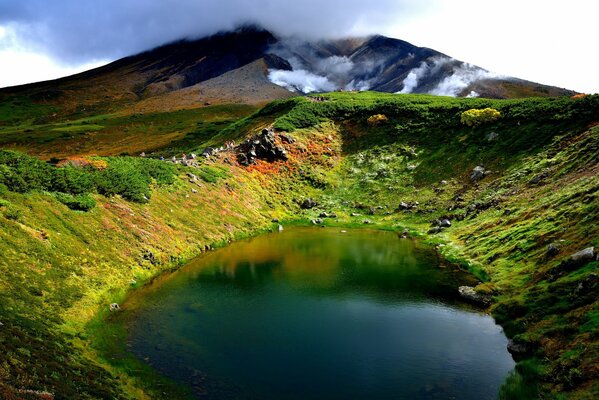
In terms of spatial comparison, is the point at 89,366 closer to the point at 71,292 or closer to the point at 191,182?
the point at 71,292

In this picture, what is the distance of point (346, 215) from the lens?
8494 cm

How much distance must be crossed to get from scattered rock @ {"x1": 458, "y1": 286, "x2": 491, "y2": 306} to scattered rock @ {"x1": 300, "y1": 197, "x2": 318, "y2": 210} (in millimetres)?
49823

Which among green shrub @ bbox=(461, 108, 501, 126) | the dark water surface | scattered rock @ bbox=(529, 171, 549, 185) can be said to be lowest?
the dark water surface

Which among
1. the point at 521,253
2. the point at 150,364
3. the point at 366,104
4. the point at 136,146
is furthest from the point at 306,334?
the point at 136,146

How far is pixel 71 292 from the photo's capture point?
119 feet

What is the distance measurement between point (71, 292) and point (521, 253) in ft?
150

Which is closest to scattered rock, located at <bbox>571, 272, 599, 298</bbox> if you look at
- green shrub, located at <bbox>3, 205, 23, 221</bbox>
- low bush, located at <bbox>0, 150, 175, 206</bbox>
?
green shrub, located at <bbox>3, 205, 23, 221</bbox>

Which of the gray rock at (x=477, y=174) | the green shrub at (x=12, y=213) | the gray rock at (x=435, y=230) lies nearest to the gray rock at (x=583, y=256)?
the gray rock at (x=435, y=230)

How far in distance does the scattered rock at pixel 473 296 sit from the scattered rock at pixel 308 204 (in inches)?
1962

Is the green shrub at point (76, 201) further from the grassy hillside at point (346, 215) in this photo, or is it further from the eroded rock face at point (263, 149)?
the eroded rock face at point (263, 149)

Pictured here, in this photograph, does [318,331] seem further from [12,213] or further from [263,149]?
[263,149]

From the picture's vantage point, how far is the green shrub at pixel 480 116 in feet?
317

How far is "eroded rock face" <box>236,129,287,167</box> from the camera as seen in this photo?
97.6 meters

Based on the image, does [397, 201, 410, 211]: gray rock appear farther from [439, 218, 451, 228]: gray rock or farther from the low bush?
the low bush
